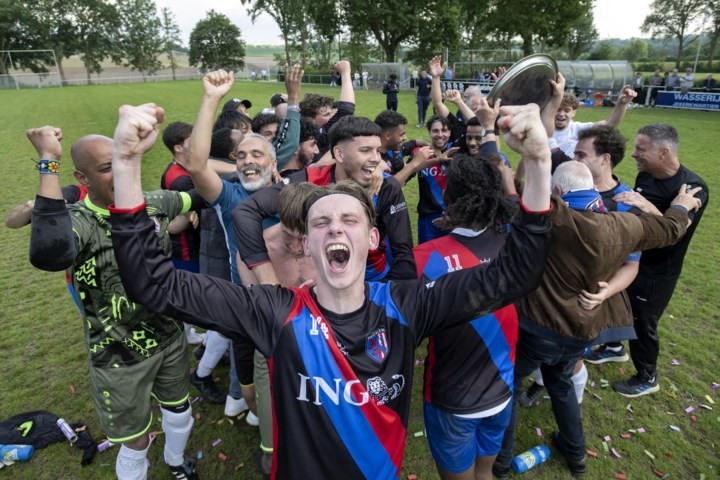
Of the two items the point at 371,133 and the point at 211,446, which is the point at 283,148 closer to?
the point at 371,133

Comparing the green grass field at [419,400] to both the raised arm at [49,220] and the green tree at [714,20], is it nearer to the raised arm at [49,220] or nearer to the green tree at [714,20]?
the raised arm at [49,220]

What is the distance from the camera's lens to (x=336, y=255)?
2117 mm

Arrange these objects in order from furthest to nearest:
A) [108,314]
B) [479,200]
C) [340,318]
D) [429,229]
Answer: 1. [429,229]
2. [108,314]
3. [479,200]
4. [340,318]

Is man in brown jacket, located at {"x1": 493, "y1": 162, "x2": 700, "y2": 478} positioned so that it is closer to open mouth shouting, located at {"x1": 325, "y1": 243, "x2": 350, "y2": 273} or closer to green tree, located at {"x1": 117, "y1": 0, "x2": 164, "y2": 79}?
open mouth shouting, located at {"x1": 325, "y1": 243, "x2": 350, "y2": 273}

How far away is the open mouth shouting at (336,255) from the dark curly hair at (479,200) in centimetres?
Result: 103

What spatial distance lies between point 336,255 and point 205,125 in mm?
1297

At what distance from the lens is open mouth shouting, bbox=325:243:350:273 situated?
6.63 ft

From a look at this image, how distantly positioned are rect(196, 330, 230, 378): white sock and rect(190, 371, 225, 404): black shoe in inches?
2.4

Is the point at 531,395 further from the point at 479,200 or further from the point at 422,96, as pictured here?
the point at 422,96

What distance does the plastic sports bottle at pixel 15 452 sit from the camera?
3.80 metres

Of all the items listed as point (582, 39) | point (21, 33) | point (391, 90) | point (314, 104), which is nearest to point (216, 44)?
point (21, 33)

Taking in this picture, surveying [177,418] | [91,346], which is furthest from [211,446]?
[91,346]

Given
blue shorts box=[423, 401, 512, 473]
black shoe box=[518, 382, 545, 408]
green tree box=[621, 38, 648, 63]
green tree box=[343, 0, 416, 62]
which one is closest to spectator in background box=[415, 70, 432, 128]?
black shoe box=[518, 382, 545, 408]

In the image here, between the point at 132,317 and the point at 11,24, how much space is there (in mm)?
84016
